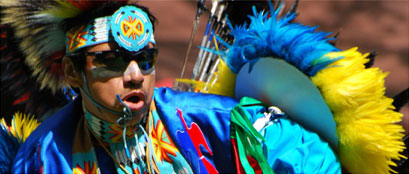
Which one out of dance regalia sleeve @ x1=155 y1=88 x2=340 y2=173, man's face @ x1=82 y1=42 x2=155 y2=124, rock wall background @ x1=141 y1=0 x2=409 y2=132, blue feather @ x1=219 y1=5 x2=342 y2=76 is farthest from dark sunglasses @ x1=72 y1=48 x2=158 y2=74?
rock wall background @ x1=141 y1=0 x2=409 y2=132

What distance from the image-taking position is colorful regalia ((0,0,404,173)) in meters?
1.67

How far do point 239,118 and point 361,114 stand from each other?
0.40m

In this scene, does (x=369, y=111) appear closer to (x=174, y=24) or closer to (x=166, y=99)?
(x=166, y=99)

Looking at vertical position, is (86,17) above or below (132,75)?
above

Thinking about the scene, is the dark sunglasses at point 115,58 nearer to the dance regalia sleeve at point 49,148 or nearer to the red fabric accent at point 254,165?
the dance regalia sleeve at point 49,148

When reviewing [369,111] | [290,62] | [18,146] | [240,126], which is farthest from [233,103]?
[18,146]

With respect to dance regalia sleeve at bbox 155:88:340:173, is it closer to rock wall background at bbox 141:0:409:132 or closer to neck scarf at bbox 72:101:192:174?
neck scarf at bbox 72:101:192:174

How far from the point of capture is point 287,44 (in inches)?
68.5

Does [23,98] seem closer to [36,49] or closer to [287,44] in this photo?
[36,49]

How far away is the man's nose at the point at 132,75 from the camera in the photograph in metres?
1.71

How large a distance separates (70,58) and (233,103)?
60cm

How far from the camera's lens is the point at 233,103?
6.29 feet

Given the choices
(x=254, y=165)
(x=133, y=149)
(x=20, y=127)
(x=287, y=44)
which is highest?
(x=287, y=44)

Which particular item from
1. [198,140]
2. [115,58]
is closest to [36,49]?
[115,58]
